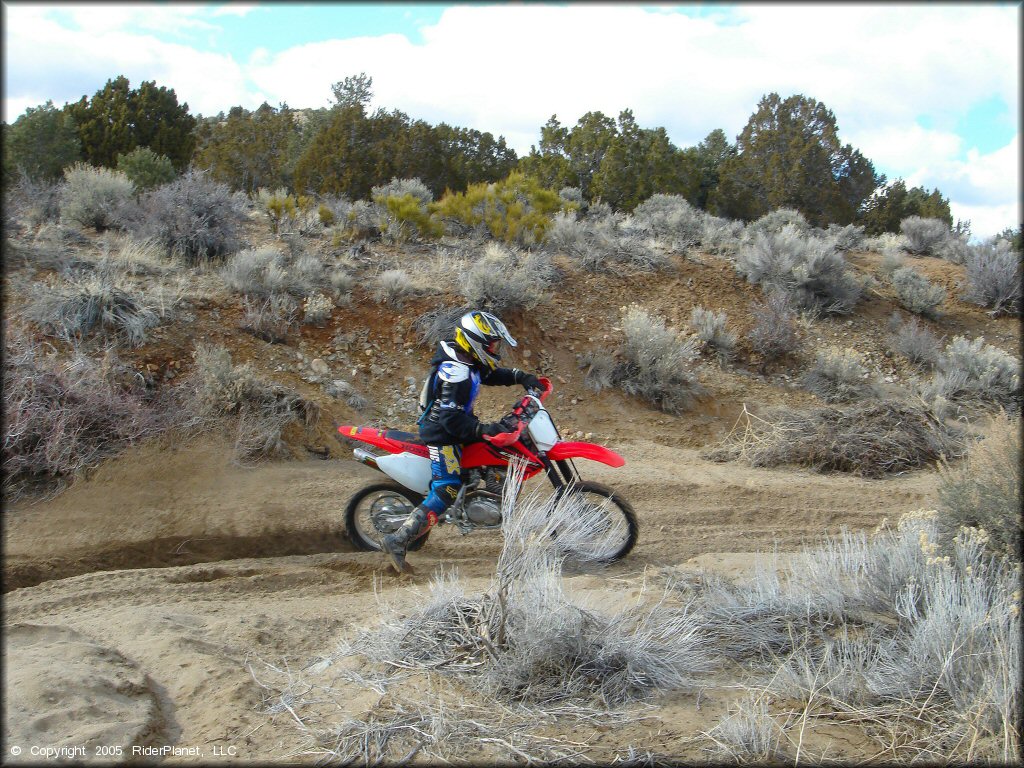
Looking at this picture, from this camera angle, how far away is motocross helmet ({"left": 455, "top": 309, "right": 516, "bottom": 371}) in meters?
5.61

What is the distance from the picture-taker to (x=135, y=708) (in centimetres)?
353

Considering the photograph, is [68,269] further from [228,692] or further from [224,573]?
[228,692]

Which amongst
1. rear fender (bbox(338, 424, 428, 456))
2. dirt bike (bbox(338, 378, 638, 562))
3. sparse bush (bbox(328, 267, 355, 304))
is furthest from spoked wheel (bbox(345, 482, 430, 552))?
sparse bush (bbox(328, 267, 355, 304))

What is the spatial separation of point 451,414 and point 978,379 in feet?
32.9

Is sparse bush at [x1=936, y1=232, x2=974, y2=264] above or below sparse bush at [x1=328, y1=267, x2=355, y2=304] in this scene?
above

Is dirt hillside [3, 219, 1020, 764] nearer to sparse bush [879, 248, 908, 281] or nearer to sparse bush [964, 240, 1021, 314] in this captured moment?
sparse bush [879, 248, 908, 281]

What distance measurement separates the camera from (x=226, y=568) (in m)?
5.74

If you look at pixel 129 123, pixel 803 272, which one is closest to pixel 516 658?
pixel 803 272

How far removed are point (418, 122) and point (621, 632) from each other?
1988cm

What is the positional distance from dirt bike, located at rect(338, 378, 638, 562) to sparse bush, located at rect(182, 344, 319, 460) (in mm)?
1966

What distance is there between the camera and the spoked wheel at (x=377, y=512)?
Result: 6074 millimetres

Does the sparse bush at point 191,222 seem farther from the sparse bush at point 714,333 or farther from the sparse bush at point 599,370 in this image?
the sparse bush at point 714,333

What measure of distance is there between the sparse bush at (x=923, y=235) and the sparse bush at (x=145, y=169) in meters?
18.0

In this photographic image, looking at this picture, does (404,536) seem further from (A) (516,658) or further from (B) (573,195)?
(B) (573,195)
